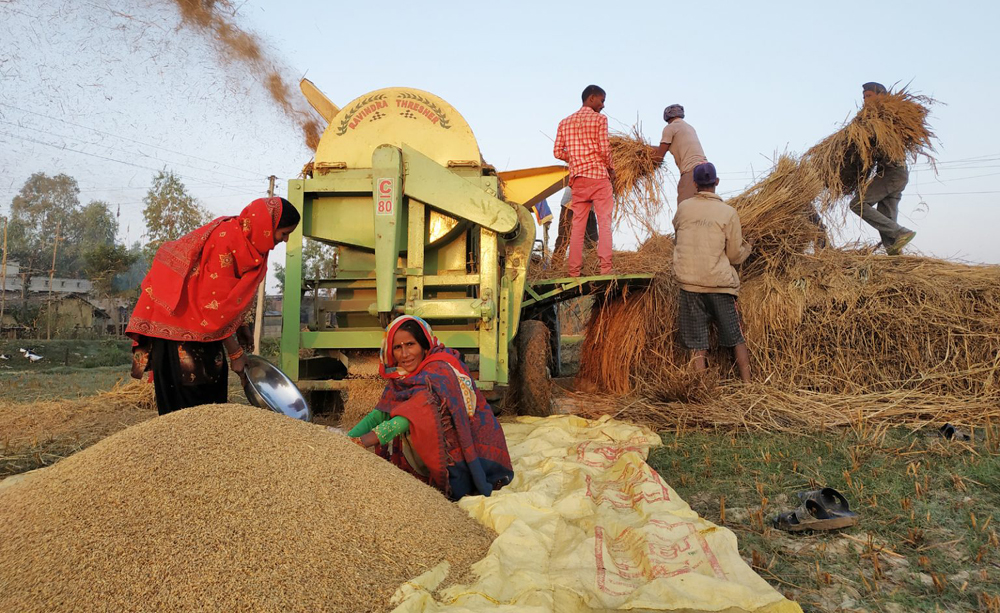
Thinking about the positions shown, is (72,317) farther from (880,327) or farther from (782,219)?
(880,327)

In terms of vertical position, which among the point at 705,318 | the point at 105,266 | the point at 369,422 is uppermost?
the point at 105,266

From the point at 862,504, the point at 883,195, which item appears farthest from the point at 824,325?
the point at 862,504

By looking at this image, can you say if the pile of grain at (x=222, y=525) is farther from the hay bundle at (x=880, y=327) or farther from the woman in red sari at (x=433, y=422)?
the hay bundle at (x=880, y=327)

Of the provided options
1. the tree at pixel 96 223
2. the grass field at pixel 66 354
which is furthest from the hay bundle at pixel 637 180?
the tree at pixel 96 223

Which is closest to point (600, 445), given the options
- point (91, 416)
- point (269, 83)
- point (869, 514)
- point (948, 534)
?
point (869, 514)

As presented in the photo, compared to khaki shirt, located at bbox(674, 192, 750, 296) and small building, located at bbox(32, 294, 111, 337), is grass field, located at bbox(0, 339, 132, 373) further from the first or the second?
khaki shirt, located at bbox(674, 192, 750, 296)

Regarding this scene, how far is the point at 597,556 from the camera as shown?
6.28 ft

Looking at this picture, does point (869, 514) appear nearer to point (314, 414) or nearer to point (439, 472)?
point (439, 472)

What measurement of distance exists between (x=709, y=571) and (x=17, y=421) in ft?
14.6

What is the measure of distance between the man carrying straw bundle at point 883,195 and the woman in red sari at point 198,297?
4.68 meters

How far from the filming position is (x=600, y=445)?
11.7ft

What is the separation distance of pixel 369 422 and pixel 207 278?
3.48ft

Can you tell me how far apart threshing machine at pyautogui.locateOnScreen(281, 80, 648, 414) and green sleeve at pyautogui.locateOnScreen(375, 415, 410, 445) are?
1222mm

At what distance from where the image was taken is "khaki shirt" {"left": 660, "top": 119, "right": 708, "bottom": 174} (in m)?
5.48
